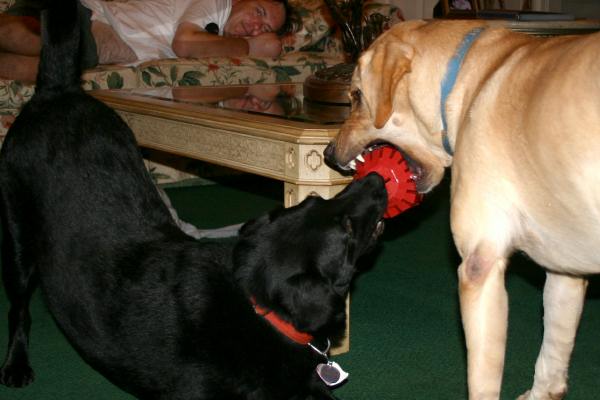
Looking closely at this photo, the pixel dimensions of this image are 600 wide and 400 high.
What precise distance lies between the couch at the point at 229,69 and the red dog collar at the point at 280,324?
257 centimetres

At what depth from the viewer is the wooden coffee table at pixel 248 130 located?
251cm

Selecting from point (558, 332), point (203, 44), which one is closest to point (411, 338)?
point (558, 332)

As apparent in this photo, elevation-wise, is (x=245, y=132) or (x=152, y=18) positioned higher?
(x=152, y=18)

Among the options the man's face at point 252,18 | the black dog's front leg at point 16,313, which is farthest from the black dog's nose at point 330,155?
the man's face at point 252,18

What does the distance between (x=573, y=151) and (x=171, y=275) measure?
1164 millimetres

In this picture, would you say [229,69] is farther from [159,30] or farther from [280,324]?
[280,324]

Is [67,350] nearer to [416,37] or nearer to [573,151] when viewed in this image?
[416,37]

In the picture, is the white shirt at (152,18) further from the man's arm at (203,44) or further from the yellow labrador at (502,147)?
the yellow labrador at (502,147)

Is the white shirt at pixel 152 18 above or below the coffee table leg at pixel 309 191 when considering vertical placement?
above

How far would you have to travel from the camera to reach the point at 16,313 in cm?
254

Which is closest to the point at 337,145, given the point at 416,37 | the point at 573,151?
the point at 416,37

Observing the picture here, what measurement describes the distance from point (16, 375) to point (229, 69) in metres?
3.22

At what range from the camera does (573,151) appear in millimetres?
1750

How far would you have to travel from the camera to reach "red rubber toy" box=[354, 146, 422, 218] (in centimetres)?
237
